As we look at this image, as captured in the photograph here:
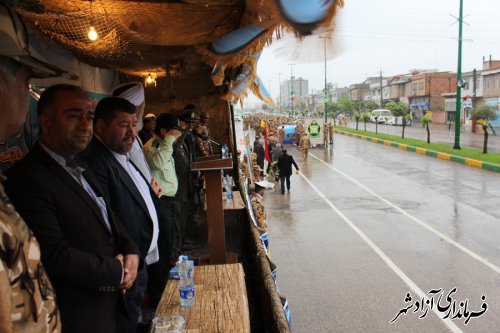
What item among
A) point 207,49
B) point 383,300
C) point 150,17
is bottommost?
point 383,300

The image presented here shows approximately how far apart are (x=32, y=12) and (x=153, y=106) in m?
4.39

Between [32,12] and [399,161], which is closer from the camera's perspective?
[32,12]

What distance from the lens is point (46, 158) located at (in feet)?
5.71

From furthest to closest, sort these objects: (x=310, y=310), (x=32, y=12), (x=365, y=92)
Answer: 1. (x=365, y=92)
2. (x=310, y=310)
3. (x=32, y=12)

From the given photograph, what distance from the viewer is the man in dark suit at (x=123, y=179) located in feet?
7.79

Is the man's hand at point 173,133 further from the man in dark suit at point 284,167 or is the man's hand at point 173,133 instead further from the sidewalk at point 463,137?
the sidewalk at point 463,137

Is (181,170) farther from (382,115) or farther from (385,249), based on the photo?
(382,115)

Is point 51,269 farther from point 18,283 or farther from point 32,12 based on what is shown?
point 32,12

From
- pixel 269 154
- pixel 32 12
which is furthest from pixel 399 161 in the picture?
pixel 32 12

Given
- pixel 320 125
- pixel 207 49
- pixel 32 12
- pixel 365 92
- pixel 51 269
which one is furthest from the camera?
pixel 365 92

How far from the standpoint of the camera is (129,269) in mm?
1919

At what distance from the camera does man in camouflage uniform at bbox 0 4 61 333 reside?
1042 millimetres

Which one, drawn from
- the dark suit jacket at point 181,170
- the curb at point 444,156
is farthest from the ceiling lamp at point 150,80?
the curb at point 444,156

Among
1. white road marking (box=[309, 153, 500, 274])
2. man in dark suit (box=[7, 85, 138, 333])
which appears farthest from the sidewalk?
man in dark suit (box=[7, 85, 138, 333])
